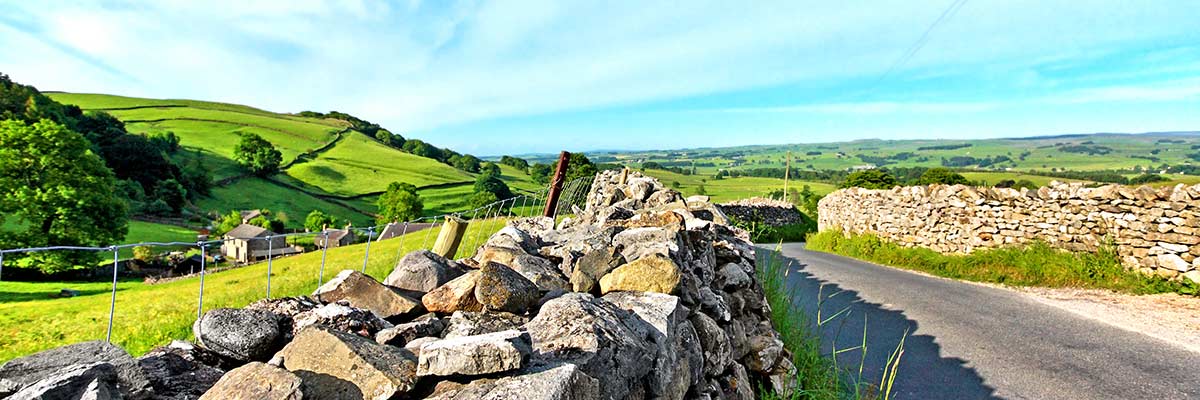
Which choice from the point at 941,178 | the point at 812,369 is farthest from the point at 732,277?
the point at 941,178

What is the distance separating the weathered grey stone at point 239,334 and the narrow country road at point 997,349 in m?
6.03

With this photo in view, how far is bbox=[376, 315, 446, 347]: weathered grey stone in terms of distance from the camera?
8.67ft

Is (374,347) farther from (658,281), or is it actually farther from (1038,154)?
(1038,154)

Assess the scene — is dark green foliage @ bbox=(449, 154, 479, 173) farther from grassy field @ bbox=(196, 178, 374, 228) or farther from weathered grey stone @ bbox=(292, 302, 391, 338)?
weathered grey stone @ bbox=(292, 302, 391, 338)

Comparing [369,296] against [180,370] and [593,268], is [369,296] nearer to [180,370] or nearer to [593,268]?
[180,370]

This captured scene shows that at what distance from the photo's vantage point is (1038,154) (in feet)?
A: 448

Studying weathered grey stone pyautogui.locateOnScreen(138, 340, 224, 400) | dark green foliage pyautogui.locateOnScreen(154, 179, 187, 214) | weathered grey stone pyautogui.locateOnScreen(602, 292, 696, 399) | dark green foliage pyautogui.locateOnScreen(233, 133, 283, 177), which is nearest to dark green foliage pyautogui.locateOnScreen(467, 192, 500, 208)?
dark green foliage pyautogui.locateOnScreen(154, 179, 187, 214)

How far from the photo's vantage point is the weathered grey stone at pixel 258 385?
6.31 feet

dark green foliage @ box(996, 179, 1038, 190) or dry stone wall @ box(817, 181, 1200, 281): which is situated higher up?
dark green foliage @ box(996, 179, 1038, 190)

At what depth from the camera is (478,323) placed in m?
2.83

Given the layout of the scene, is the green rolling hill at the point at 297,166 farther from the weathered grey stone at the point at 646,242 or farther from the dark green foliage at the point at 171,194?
the weathered grey stone at the point at 646,242

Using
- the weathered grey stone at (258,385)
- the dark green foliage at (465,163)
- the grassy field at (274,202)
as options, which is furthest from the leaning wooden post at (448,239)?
the dark green foliage at (465,163)

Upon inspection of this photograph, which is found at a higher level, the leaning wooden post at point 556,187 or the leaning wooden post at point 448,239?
the leaning wooden post at point 556,187

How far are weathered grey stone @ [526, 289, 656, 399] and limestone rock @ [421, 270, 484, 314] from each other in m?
0.49
